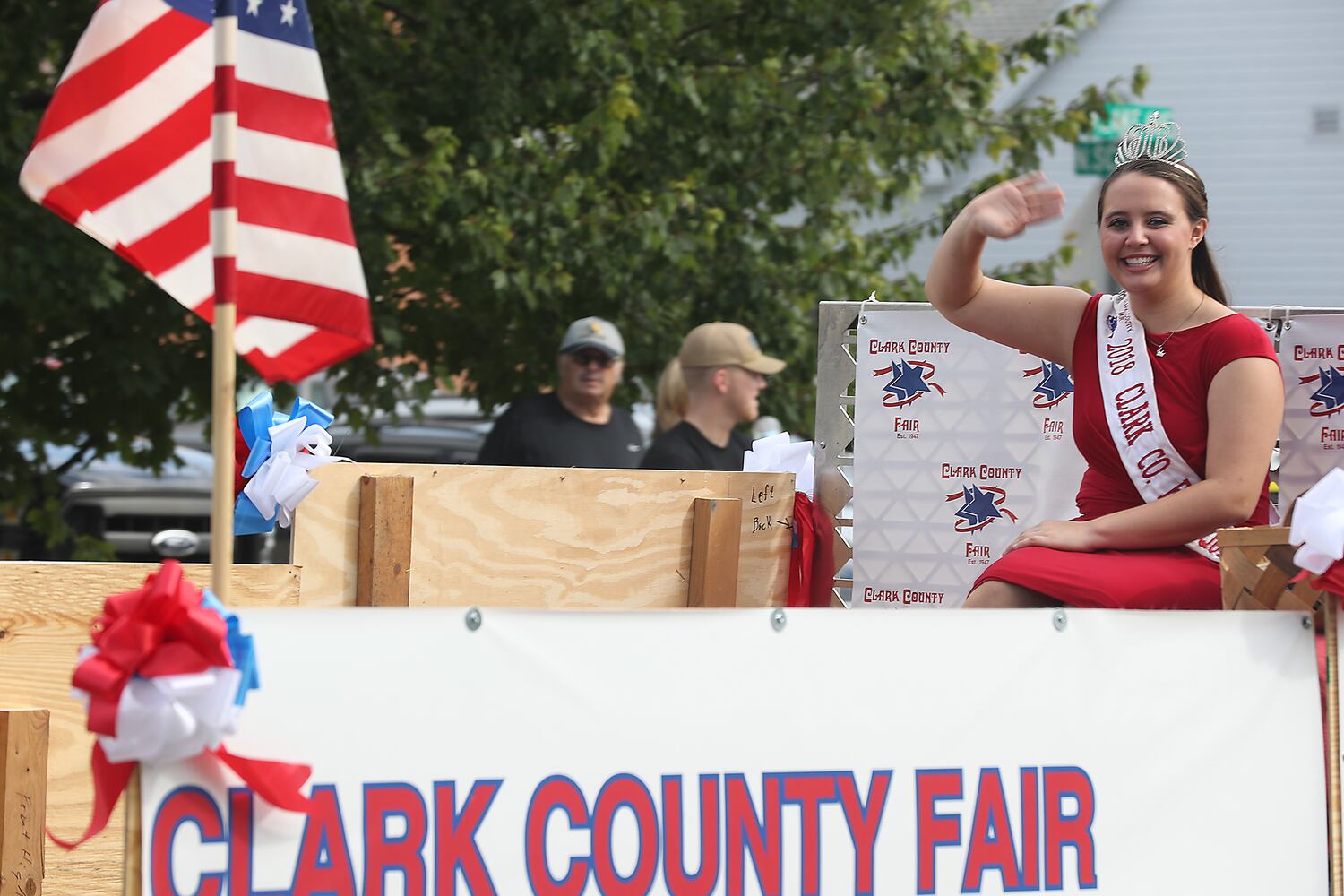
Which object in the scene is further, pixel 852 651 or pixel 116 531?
pixel 116 531

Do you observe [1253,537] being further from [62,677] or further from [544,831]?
[62,677]

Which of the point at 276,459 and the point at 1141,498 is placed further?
the point at 276,459

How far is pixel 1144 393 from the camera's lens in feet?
11.0

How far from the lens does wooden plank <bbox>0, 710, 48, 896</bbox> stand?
3.06 meters

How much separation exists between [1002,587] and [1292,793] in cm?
66

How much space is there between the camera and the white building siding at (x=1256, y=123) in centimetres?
2214

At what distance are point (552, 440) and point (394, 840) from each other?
158 inches

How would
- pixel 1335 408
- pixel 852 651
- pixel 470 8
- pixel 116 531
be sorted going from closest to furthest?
pixel 852 651 → pixel 1335 408 → pixel 470 8 → pixel 116 531

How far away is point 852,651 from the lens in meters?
2.74

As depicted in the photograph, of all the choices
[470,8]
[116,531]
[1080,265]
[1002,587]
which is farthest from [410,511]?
[1080,265]

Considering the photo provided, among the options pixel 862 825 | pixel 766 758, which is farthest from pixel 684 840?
pixel 862 825

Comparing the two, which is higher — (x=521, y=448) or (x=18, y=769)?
(x=521, y=448)

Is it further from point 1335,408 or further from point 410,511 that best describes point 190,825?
point 1335,408

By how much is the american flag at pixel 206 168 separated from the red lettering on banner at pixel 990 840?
1.51m
